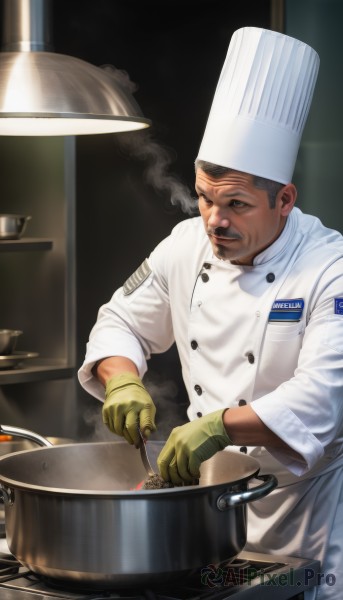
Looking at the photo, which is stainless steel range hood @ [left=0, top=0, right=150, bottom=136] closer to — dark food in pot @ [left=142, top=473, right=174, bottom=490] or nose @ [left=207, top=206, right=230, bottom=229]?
nose @ [left=207, top=206, right=230, bottom=229]

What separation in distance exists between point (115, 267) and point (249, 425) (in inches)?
83.8

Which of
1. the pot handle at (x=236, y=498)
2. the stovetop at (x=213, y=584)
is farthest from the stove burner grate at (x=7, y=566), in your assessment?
the pot handle at (x=236, y=498)

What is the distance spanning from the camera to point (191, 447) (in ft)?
5.82

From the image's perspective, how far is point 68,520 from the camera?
157 centimetres

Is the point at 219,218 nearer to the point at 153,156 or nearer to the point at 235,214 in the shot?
the point at 235,214

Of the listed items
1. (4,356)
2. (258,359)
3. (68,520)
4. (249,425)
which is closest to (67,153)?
(4,356)

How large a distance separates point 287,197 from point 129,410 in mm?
547

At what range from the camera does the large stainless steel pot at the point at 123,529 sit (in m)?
1.55

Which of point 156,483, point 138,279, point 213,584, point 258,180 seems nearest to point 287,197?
point 258,180

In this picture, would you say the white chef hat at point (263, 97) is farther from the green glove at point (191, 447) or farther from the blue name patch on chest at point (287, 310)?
the green glove at point (191, 447)

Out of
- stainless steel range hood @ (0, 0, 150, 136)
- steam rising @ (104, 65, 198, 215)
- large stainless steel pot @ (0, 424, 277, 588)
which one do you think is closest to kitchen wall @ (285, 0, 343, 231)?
steam rising @ (104, 65, 198, 215)

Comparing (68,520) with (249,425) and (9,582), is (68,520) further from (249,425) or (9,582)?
(249,425)

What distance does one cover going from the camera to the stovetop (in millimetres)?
1630

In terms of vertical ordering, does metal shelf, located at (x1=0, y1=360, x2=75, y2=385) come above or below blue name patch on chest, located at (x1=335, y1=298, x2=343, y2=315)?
below
